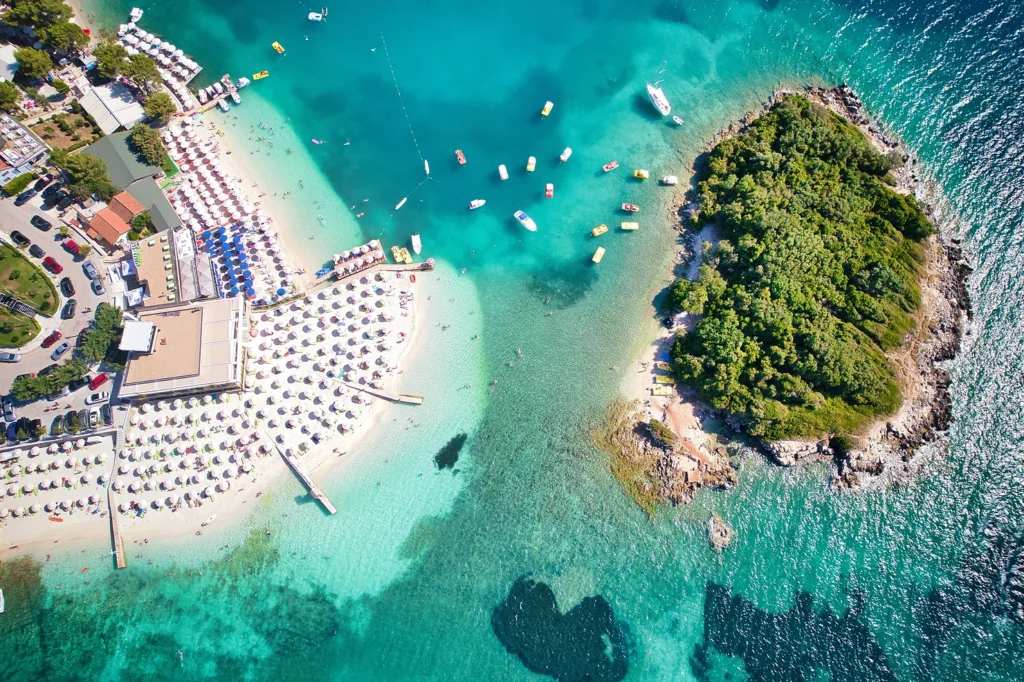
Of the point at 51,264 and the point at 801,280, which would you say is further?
the point at 51,264

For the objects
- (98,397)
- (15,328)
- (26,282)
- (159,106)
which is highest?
(159,106)

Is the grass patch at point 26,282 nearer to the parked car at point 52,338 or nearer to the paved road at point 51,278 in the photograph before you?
the paved road at point 51,278

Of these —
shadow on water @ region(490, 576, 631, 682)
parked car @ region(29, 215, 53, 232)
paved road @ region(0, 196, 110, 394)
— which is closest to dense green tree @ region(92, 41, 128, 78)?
paved road @ region(0, 196, 110, 394)

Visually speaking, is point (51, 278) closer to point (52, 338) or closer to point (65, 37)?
point (52, 338)

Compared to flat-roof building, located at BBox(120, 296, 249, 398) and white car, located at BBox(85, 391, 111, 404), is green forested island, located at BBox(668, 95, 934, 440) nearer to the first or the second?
flat-roof building, located at BBox(120, 296, 249, 398)

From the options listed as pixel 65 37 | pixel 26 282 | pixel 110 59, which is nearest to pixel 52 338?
pixel 26 282
